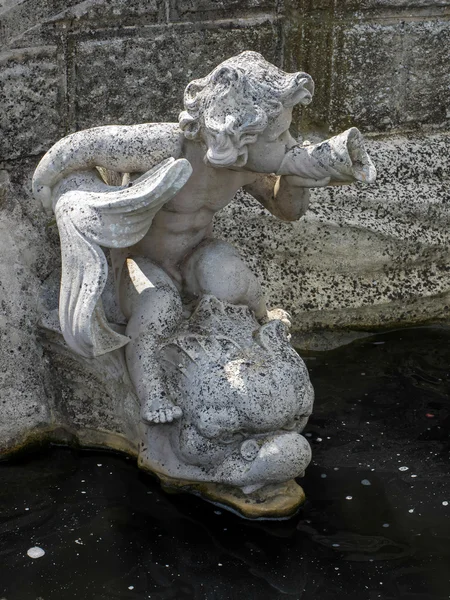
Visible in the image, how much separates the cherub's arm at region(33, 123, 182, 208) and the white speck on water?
1067mm

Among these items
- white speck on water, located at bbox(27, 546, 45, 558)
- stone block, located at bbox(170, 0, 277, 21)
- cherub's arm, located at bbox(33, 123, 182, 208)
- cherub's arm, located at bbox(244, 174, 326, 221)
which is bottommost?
white speck on water, located at bbox(27, 546, 45, 558)

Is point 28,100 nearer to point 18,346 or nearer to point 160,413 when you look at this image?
point 18,346

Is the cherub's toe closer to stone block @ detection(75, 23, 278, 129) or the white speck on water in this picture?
the white speck on water

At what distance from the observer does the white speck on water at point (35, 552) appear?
354cm

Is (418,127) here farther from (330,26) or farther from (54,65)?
(54,65)

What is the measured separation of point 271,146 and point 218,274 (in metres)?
0.48

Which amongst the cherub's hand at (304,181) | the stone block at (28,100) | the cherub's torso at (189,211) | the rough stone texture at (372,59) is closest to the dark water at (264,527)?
the cherub's torso at (189,211)

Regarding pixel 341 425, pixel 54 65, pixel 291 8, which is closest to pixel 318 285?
pixel 341 425

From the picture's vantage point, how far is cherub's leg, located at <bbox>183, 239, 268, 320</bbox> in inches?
149

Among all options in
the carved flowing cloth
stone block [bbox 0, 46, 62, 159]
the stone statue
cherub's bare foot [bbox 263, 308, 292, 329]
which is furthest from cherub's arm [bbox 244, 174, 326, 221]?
stone block [bbox 0, 46, 62, 159]

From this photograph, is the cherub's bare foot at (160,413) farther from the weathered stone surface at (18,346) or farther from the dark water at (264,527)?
the weathered stone surface at (18,346)

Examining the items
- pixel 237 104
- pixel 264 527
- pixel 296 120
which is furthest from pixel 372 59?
pixel 264 527

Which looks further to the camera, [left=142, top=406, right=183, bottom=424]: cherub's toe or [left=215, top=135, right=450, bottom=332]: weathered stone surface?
[left=215, top=135, right=450, bottom=332]: weathered stone surface

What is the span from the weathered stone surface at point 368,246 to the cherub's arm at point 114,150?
103cm
